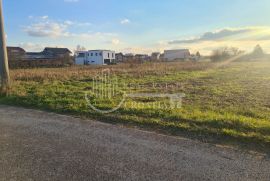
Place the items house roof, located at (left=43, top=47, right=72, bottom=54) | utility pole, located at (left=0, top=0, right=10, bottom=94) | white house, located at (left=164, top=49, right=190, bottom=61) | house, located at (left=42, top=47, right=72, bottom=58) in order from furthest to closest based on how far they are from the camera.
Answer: white house, located at (left=164, top=49, right=190, bottom=61) < house roof, located at (left=43, top=47, right=72, bottom=54) < house, located at (left=42, top=47, right=72, bottom=58) < utility pole, located at (left=0, top=0, right=10, bottom=94)

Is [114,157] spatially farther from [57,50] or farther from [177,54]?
[177,54]

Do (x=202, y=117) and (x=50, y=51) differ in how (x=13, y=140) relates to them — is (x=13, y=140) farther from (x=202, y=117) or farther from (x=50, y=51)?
(x=50, y=51)

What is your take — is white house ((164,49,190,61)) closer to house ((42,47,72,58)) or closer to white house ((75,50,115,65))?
white house ((75,50,115,65))

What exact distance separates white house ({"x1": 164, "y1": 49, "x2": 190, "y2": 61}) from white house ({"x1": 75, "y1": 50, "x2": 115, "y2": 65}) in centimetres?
4246

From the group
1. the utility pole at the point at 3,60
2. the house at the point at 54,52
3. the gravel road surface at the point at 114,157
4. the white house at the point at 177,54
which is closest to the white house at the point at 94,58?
the house at the point at 54,52

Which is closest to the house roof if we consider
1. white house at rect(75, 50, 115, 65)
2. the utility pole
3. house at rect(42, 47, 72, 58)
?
house at rect(42, 47, 72, 58)

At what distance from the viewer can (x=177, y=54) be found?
12031cm

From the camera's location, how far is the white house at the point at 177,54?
393 feet

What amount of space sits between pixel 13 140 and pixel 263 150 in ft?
15.9

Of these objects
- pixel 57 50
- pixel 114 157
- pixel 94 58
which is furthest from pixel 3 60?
pixel 57 50

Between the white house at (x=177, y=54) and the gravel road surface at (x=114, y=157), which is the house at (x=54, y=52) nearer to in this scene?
the white house at (x=177, y=54)

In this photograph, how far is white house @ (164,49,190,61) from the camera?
11969 cm

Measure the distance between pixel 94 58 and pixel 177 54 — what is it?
4872 centimetres

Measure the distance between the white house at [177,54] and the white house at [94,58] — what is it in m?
42.5
